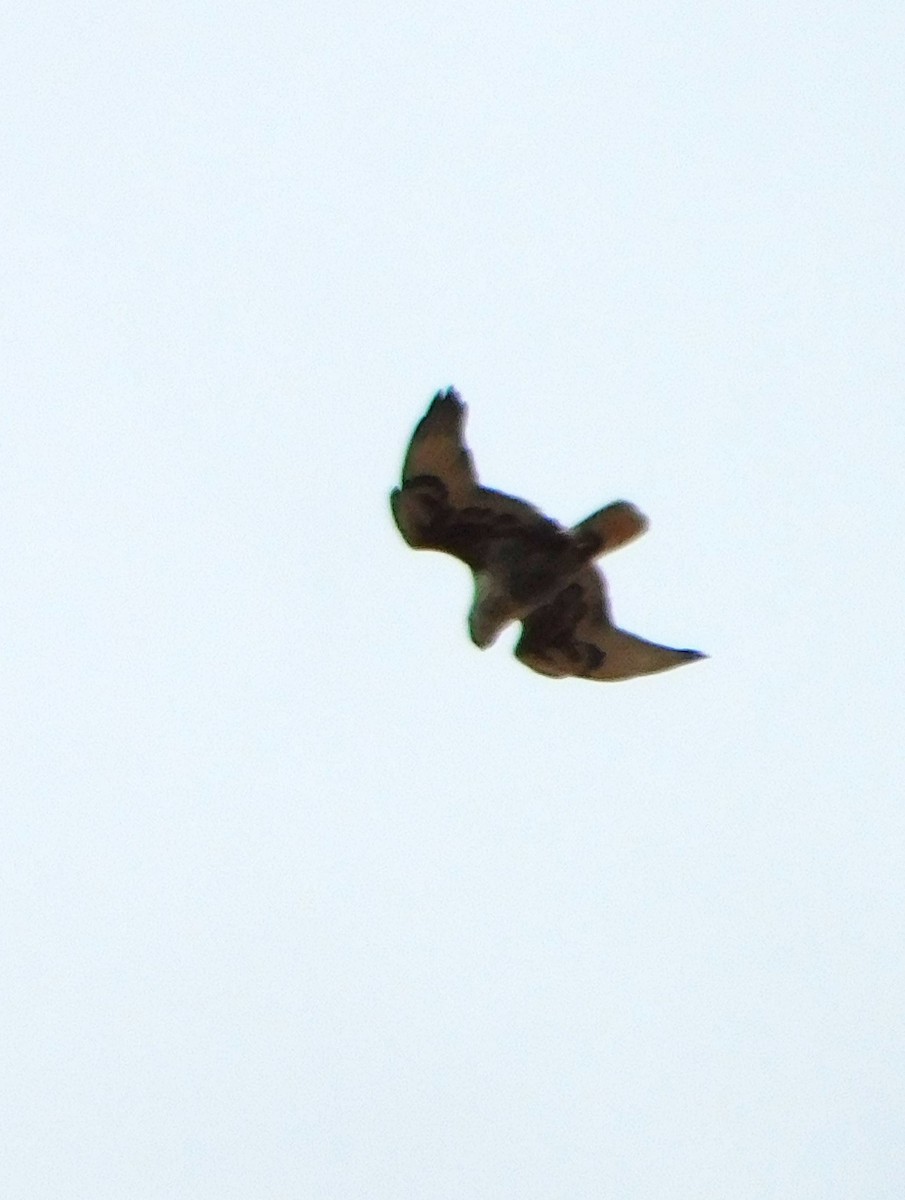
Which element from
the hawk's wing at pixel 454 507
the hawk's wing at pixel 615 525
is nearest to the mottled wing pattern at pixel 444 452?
the hawk's wing at pixel 454 507

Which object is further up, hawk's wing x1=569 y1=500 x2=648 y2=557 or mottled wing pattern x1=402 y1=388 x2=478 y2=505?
mottled wing pattern x1=402 y1=388 x2=478 y2=505

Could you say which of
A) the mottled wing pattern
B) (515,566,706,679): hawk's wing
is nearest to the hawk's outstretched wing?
the mottled wing pattern

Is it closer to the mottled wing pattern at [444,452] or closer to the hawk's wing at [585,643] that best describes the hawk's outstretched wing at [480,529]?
the mottled wing pattern at [444,452]

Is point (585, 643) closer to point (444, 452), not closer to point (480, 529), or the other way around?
point (480, 529)

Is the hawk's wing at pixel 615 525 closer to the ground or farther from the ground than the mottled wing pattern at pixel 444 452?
closer to the ground

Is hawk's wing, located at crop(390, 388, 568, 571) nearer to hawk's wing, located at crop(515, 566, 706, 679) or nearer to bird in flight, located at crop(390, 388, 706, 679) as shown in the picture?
bird in flight, located at crop(390, 388, 706, 679)

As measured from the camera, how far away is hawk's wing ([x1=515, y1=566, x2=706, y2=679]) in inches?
561

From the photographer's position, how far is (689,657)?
14055mm

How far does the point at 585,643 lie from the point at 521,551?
852 millimetres

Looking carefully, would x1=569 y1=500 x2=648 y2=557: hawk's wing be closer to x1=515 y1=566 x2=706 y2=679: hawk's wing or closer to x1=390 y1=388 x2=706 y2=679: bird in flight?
x1=390 y1=388 x2=706 y2=679: bird in flight

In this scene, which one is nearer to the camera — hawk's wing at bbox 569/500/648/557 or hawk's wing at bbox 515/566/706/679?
hawk's wing at bbox 569/500/648/557

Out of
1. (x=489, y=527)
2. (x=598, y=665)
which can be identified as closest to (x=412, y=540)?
(x=489, y=527)

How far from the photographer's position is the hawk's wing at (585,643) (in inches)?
561

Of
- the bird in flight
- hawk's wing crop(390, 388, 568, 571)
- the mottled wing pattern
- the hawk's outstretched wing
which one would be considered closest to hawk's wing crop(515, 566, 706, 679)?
the bird in flight
